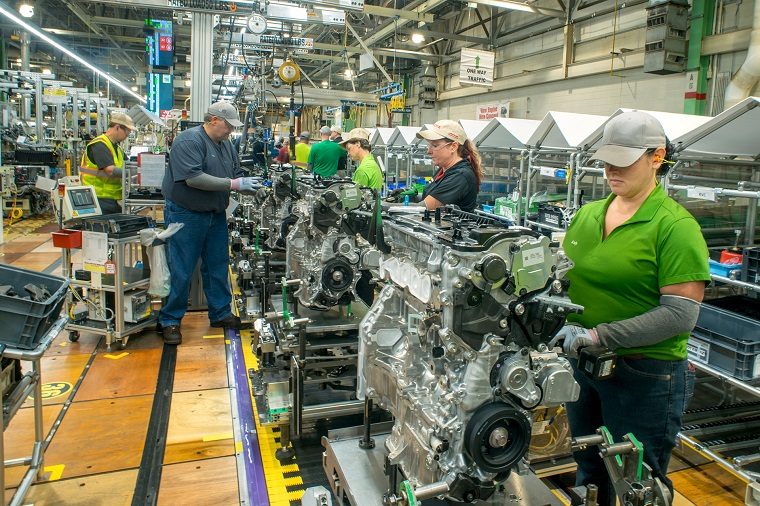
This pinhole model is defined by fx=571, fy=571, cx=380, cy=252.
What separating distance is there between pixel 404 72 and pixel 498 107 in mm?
6320

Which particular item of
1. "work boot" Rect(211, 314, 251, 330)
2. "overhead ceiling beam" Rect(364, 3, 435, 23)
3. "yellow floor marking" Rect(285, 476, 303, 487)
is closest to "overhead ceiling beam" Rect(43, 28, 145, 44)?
"overhead ceiling beam" Rect(364, 3, 435, 23)

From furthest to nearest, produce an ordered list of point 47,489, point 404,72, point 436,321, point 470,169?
point 404,72, point 470,169, point 47,489, point 436,321

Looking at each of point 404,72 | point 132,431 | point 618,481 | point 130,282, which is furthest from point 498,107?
point 618,481

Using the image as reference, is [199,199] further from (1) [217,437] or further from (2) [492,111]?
(2) [492,111]

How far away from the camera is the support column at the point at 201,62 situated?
20.4 feet

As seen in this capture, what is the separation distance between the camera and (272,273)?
5.19 m

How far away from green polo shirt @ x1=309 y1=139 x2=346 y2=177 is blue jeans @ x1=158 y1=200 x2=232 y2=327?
2.67 meters

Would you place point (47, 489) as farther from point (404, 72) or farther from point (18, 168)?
point (404, 72)

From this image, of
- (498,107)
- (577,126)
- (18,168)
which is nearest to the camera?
(577,126)

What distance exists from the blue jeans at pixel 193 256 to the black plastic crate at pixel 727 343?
12.3 ft

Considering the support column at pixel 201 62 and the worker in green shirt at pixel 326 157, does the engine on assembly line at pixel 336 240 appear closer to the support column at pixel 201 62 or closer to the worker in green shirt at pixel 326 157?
the support column at pixel 201 62

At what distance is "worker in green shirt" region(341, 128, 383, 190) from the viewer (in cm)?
585

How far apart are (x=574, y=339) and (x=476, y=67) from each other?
10.0m

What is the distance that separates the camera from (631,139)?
6.00ft
